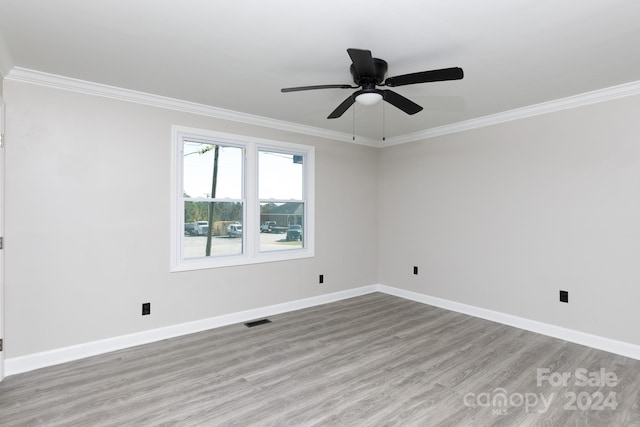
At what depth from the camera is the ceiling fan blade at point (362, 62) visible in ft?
6.41

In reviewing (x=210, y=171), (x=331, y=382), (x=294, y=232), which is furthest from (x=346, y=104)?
(x=294, y=232)

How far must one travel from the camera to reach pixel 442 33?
2.24 m

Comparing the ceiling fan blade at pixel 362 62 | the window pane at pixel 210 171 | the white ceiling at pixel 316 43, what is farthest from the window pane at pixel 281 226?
the ceiling fan blade at pixel 362 62

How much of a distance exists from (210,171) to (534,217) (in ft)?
12.0

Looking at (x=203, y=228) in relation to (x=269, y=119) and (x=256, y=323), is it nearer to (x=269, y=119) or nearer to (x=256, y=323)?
(x=256, y=323)

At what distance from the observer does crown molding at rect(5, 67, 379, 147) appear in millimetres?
2833

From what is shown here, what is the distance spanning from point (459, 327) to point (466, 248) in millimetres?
1040

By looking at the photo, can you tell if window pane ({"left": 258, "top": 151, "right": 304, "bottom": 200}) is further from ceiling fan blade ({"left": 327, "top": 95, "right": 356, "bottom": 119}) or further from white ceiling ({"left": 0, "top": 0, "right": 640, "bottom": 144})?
ceiling fan blade ({"left": 327, "top": 95, "right": 356, "bottom": 119})

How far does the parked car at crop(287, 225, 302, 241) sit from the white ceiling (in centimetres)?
185

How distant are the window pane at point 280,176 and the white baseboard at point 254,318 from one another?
1.43 m

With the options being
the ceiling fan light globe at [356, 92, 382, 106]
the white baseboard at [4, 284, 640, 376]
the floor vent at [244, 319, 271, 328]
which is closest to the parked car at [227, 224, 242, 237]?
the white baseboard at [4, 284, 640, 376]

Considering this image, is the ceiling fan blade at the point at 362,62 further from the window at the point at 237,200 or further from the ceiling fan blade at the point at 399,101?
the window at the point at 237,200

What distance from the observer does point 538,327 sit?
3693mm

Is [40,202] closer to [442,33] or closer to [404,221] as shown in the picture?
[442,33]
